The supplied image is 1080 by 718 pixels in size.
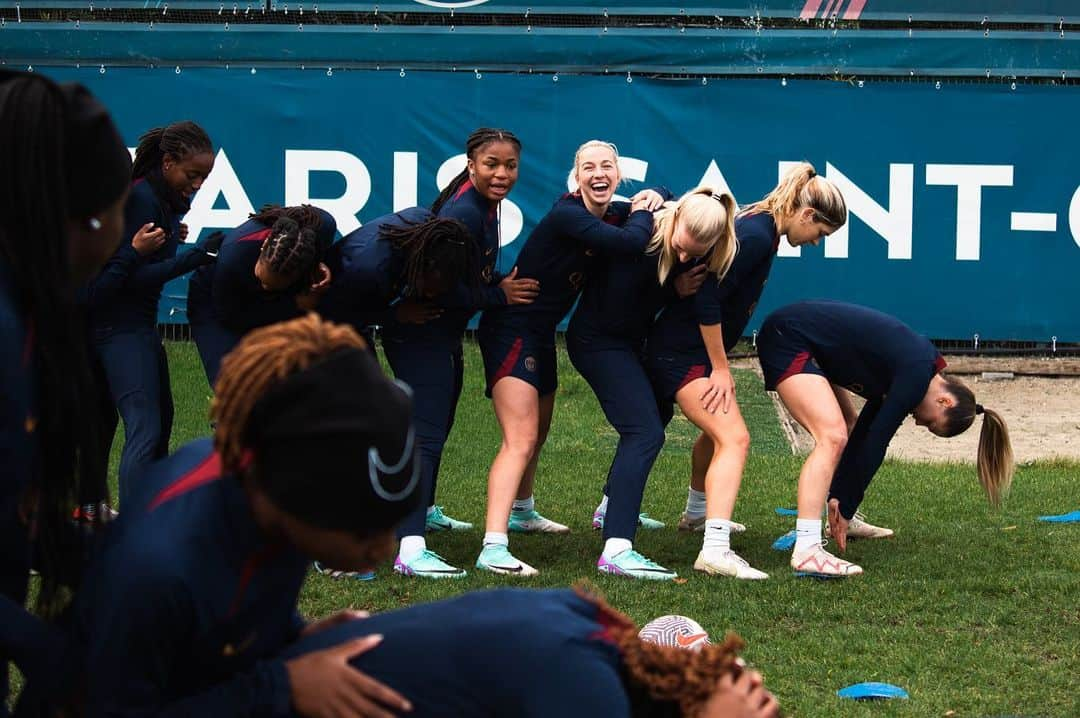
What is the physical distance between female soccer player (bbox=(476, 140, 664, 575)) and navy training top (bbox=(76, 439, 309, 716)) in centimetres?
379

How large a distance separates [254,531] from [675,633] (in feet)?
7.67

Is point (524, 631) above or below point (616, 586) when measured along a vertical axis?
above

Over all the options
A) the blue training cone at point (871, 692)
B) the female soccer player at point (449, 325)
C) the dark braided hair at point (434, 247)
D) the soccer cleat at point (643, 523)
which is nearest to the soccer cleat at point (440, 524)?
the female soccer player at point (449, 325)

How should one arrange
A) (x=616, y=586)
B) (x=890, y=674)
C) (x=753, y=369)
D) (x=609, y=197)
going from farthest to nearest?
(x=753, y=369) → (x=609, y=197) → (x=616, y=586) → (x=890, y=674)

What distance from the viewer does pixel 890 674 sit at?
4.91 m

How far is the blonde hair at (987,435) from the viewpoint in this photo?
6.43 meters

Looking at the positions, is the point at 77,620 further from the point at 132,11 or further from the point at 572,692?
the point at 132,11

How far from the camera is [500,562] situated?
6.23 meters

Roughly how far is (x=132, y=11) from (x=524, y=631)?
37.6ft

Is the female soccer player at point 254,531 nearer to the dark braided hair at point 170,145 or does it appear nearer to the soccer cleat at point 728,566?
the soccer cleat at point 728,566

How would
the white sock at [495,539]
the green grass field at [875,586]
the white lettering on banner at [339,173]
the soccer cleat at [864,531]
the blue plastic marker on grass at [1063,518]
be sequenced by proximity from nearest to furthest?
the green grass field at [875,586] < the white sock at [495,539] < the soccer cleat at [864,531] < the blue plastic marker on grass at [1063,518] < the white lettering on banner at [339,173]

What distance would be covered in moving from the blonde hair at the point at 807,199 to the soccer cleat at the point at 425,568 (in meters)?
2.18

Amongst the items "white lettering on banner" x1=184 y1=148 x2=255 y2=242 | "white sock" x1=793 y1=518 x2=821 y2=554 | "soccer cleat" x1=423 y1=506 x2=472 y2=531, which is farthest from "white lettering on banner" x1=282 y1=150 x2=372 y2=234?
"white sock" x1=793 y1=518 x2=821 y2=554

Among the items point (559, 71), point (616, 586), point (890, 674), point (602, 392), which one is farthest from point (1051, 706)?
point (559, 71)
